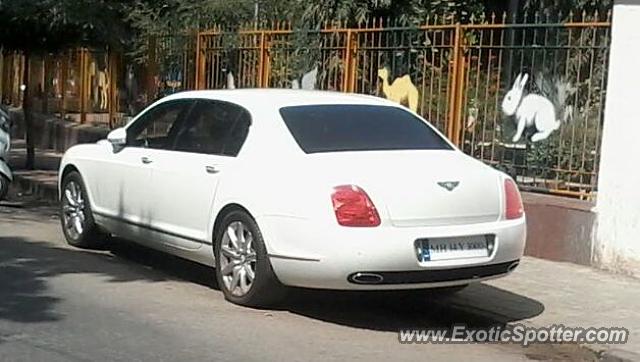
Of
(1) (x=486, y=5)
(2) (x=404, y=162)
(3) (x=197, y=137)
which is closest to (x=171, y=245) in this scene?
(3) (x=197, y=137)

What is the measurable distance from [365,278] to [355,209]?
464 mm

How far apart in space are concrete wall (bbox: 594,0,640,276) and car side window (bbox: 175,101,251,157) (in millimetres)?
3301

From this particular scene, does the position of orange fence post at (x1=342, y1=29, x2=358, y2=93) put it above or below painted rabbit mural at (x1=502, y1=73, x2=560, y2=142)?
above

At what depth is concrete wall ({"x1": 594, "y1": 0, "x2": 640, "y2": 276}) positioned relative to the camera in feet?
30.5

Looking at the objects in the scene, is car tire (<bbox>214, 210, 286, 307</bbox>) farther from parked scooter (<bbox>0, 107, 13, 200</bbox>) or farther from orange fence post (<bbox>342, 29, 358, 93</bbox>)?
parked scooter (<bbox>0, 107, 13, 200</bbox>)

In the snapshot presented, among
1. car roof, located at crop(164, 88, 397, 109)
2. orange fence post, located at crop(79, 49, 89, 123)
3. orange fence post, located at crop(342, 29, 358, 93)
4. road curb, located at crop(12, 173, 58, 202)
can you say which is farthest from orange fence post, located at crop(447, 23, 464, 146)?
orange fence post, located at crop(79, 49, 89, 123)

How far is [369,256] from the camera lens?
7090 mm

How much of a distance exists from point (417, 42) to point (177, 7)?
712 centimetres

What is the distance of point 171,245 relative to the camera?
8.81 m

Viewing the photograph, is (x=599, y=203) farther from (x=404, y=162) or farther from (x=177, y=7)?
(x=177, y=7)

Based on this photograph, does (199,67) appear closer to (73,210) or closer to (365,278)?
(73,210)

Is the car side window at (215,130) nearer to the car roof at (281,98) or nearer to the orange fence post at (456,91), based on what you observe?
the car roof at (281,98)

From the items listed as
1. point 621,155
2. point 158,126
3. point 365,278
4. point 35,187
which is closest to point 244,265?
point 365,278

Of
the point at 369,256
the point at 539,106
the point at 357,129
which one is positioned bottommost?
the point at 369,256
